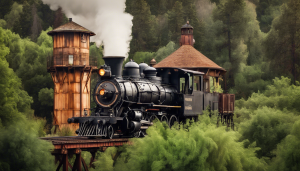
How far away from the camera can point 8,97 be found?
30.8m

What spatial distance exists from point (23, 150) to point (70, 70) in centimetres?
2119

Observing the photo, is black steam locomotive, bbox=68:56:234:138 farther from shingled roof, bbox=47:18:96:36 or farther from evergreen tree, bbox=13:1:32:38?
evergreen tree, bbox=13:1:32:38

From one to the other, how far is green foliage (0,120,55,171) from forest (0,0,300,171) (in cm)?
3

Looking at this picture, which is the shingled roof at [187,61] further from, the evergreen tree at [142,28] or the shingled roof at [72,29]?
the evergreen tree at [142,28]

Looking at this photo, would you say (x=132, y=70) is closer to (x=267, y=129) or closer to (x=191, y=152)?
(x=267, y=129)

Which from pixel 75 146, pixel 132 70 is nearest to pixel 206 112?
pixel 132 70

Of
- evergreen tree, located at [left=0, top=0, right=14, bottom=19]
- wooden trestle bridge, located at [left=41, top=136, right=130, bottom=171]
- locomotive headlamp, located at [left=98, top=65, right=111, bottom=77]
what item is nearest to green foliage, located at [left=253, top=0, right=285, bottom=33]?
evergreen tree, located at [left=0, top=0, right=14, bottom=19]

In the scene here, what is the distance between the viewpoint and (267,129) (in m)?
19.9

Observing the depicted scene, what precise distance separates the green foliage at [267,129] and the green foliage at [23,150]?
940 centimetres

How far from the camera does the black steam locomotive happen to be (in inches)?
707

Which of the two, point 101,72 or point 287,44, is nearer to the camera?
point 101,72

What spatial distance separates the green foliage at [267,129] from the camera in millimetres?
19438

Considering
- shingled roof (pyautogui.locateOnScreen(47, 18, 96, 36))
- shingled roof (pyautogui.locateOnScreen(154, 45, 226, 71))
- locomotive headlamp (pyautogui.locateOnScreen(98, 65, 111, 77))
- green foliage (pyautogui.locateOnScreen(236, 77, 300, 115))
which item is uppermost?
shingled roof (pyautogui.locateOnScreen(47, 18, 96, 36))

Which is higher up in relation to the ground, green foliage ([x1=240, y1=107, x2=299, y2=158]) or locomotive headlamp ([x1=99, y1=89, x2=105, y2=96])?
locomotive headlamp ([x1=99, y1=89, x2=105, y2=96])
